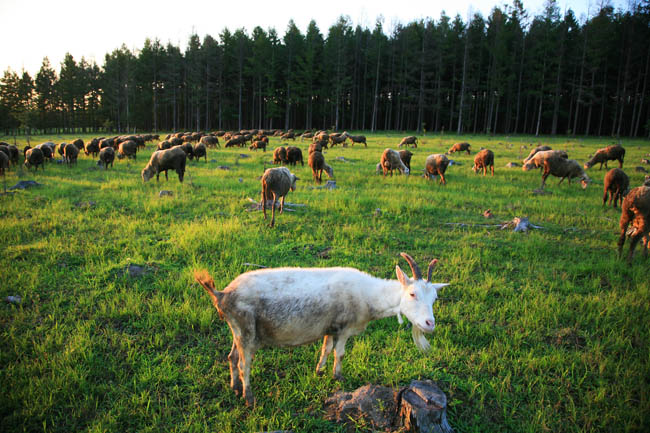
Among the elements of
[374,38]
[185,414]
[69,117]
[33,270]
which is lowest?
[185,414]

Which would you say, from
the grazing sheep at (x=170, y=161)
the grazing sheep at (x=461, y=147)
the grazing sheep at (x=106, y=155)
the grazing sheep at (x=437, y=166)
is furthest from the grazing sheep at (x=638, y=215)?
the grazing sheep at (x=106, y=155)

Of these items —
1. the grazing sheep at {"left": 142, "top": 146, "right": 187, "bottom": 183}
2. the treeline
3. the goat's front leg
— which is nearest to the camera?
the goat's front leg

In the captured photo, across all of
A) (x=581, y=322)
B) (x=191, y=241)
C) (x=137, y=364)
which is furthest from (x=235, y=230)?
(x=581, y=322)

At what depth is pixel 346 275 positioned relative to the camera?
3.50 m

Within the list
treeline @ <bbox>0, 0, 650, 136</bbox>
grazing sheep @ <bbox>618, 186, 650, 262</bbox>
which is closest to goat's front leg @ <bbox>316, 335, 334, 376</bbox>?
grazing sheep @ <bbox>618, 186, 650, 262</bbox>

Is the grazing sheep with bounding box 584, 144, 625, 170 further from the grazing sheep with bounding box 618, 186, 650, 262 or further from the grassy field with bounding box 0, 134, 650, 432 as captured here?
the grazing sheep with bounding box 618, 186, 650, 262

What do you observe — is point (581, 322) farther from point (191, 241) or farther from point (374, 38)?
point (374, 38)

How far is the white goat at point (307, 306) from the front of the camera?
302cm

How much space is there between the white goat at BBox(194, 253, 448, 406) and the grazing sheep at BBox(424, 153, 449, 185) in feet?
37.4

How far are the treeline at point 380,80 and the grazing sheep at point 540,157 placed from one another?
28713 mm

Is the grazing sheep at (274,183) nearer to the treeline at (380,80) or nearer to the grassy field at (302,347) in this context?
the grassy field at (302,347)

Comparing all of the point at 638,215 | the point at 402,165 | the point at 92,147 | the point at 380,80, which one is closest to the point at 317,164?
the point at 402,165

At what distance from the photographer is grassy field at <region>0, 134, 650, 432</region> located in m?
3.11

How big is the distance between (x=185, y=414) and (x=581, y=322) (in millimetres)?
5238
